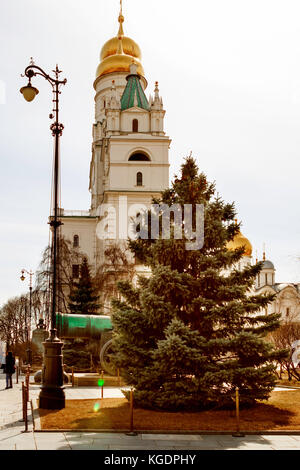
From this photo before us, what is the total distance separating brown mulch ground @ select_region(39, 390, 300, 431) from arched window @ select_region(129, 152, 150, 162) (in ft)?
129

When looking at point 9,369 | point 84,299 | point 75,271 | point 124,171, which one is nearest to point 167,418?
point 9,369

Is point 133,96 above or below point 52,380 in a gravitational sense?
above

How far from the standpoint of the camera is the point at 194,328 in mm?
13445

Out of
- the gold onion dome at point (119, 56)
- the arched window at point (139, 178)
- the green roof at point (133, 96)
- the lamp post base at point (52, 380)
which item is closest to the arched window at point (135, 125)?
the green roof at point (133, 96)

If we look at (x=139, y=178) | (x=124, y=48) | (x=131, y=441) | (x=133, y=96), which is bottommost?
(x=131, y=441)

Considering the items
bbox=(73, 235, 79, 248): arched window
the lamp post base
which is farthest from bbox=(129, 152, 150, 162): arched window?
the lamp post base

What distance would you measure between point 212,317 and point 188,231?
2.39 m

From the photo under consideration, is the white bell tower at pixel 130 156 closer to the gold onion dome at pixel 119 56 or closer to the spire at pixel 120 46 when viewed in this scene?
the gold onion dome at pixel 119 56

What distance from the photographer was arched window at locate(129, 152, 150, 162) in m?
51.4

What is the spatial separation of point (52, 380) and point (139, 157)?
40.7 meters

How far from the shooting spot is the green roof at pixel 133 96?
53031 millimetres

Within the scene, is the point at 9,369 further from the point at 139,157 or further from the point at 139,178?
the point at 139,157

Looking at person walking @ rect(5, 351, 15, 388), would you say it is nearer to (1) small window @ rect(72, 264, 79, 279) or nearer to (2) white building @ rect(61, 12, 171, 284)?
(1) small window @ rect(72, 264, 79, 279)
